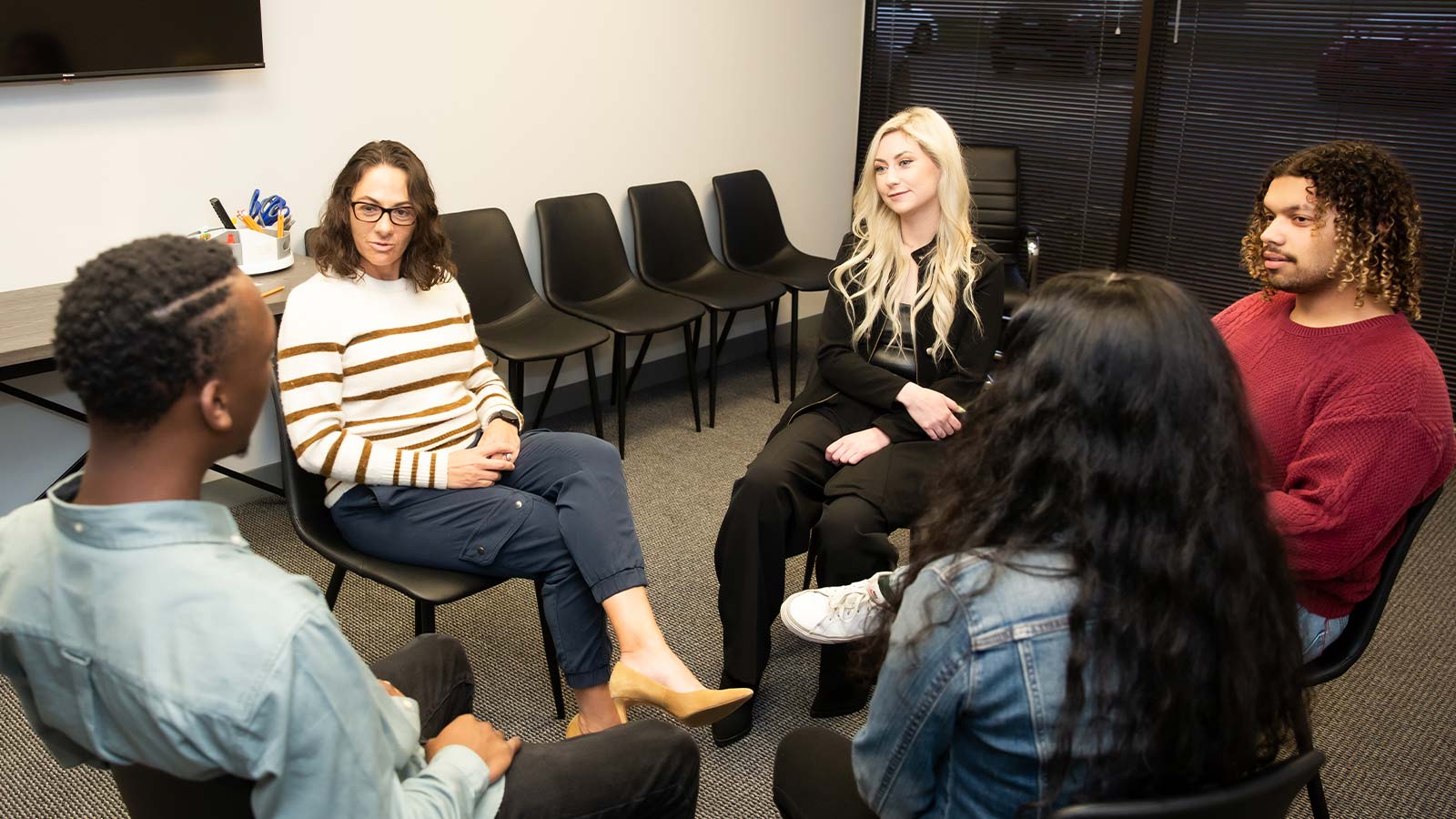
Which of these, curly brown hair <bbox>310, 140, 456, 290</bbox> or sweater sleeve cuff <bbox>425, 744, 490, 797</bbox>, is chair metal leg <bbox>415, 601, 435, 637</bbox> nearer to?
curly brown hair <bbox>310, 140, 456, 290</bbox>

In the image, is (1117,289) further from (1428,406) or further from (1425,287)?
(1425,287)

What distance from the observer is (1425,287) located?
13.6 feet


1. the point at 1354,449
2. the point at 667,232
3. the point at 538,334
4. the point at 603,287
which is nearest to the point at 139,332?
the point at 1354,449

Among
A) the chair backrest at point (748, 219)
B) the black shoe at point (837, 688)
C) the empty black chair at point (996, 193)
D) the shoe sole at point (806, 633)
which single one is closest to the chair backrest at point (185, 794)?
the shoe sole at point (806, 633)

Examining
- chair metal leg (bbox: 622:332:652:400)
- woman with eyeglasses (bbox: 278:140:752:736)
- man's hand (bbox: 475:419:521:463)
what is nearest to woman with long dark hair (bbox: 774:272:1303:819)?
woman with eyeglasses (bbox: 278:140:752:736)

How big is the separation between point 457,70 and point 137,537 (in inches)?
118

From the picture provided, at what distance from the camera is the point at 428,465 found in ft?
7.11

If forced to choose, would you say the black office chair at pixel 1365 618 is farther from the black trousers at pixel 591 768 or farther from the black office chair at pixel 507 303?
the black office chair at pixel 507 303

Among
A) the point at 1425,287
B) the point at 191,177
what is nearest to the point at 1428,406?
the point at 1425,287

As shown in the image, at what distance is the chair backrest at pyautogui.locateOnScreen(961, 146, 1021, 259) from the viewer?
459cm

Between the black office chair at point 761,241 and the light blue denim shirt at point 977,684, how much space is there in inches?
131

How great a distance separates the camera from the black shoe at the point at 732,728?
2.36 metres

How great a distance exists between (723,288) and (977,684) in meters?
3.28

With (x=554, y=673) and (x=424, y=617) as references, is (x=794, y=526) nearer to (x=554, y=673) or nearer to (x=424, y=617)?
(x=554, y=673)
